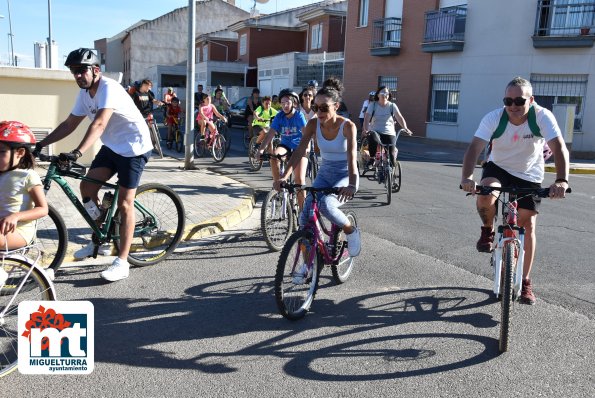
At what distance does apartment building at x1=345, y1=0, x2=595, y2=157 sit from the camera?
19931mm

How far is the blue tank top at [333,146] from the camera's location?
4918 millimetres

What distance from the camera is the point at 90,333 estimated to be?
11.0 feet

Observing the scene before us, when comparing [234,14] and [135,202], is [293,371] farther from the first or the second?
[234,14]

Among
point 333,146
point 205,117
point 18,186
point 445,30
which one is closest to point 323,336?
point 333,146

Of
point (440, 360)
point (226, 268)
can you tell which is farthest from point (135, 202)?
point (440, 360)

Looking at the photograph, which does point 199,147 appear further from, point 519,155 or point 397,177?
point 519,155

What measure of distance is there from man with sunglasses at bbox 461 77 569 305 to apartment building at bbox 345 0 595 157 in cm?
1499

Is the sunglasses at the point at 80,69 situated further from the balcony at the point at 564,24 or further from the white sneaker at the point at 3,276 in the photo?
the balcony at the point at 564,24

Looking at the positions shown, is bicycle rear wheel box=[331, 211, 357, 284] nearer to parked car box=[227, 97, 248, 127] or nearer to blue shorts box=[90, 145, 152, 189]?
blue shorts box=[90, 145, 152, 189]

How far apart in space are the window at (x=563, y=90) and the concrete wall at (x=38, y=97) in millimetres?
16502

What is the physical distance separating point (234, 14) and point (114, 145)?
62514mm

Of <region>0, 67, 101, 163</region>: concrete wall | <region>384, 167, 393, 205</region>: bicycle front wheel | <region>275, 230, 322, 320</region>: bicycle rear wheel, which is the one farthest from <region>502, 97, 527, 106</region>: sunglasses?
<region>0, 67, 101, 163</region>: concrete wall

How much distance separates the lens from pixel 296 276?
435 cm

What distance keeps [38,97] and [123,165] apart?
6841 mm
